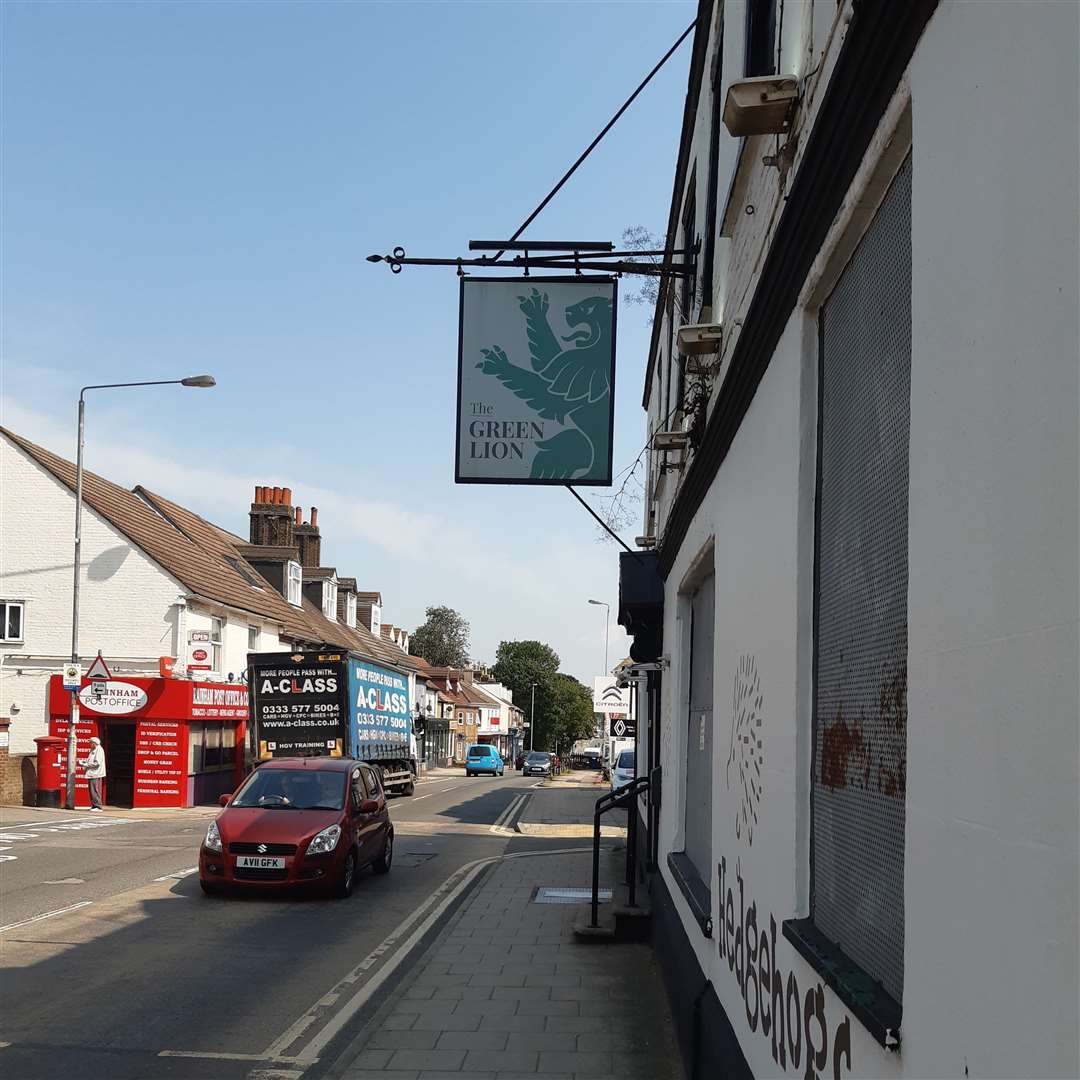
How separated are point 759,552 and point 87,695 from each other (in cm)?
2685

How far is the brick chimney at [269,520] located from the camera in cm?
→ 5031

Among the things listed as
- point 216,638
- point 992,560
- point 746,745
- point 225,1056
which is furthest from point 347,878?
point 216,638

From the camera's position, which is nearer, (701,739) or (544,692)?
(701,739)

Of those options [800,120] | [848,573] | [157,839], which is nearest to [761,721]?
[848,573]

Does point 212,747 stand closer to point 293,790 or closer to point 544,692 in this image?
point 293,790

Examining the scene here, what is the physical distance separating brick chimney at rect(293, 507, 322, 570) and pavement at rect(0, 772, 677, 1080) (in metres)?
35.1

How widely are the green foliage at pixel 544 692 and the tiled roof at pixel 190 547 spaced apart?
75978mm

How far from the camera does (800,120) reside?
433 cm

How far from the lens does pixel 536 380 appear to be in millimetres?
8242

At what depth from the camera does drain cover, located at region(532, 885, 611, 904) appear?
1434 centimetres

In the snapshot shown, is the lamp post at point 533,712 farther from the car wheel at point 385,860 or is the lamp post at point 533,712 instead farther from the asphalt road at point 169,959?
the car wheel at point 385,860

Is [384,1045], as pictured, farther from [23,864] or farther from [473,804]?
[473,804]

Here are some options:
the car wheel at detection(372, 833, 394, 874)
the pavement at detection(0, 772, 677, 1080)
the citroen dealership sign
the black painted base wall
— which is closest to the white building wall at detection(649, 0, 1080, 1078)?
the black painted base wall

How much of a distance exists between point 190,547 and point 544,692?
9144 cm
